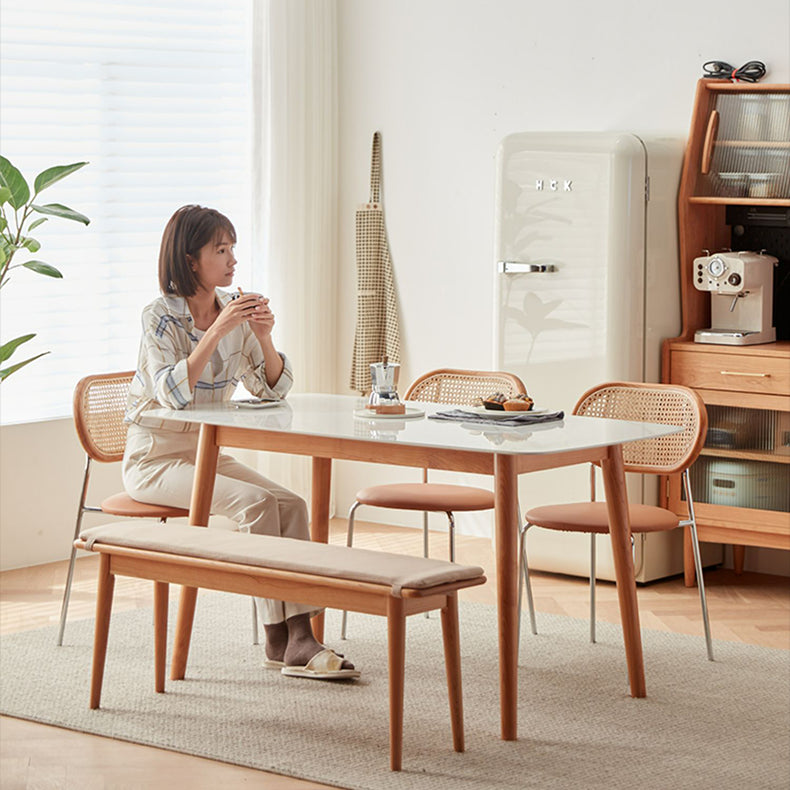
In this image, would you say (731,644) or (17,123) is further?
(17,123)

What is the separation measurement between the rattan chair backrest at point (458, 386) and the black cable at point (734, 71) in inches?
56.1

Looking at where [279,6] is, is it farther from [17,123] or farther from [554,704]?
[554,704]

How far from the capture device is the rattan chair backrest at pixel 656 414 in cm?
377

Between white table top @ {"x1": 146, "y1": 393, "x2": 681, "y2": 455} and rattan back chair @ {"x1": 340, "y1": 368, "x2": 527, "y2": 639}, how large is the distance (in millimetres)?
302

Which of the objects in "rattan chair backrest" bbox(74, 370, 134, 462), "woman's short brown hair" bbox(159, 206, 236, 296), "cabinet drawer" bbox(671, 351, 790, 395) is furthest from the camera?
"cabinet drawer" bbox(671, 351, 790, 395)

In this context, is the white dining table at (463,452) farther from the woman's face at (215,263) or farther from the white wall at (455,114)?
the white wall at (455,114)

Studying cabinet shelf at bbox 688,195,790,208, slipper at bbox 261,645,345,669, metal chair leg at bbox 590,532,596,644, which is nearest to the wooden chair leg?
metal chair leg at bbox 590,532,596,644

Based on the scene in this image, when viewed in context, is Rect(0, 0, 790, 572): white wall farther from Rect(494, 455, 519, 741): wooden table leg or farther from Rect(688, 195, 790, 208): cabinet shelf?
Rect(494, 455, 519, 741): wooden table leg

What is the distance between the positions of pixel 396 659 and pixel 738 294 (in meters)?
2.34

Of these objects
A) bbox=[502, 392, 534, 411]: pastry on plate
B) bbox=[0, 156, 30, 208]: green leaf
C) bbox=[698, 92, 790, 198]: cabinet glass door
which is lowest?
bbox=[502, 392, 534, 411]: pastry on plate

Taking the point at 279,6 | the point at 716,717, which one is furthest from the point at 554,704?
the point at 279,6

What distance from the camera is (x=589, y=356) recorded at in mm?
4793

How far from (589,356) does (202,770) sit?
2265 millimetres

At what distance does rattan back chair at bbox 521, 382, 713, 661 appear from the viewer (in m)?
3.69
